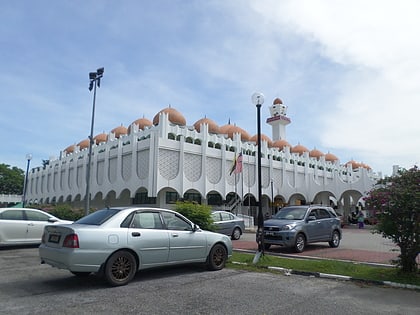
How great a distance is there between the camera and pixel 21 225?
12.5m

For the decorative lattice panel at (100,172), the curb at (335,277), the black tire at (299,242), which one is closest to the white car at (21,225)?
the curb at (335,277)

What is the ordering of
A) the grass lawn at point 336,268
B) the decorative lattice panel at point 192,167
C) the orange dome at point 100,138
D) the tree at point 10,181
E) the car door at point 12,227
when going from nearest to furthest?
the grass lawn at point 336,268
the car door at point 12,227
the decorative lattice panel at point 192,167
the orange dome at point 100,138
the tree at point 10,181

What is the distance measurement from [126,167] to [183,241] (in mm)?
28049

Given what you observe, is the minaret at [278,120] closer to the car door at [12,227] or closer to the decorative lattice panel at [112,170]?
the decorative lattice panel at [112,170]

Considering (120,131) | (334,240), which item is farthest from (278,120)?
(334,240)

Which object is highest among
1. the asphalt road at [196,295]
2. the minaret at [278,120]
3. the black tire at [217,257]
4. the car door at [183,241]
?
the minaret at [278,120]

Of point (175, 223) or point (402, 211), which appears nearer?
point (402, 211)

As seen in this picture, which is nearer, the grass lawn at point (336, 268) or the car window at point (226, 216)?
the grass lawn at point (336, 268)

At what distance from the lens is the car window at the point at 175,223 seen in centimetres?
779

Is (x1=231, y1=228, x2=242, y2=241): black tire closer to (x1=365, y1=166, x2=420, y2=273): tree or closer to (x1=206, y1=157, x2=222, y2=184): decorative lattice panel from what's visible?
(x1=365, y1=166, x2=420, y2=273): tree

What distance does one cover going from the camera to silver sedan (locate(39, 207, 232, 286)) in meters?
6.29

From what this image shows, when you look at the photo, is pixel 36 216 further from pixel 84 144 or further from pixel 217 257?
pixel 84 144

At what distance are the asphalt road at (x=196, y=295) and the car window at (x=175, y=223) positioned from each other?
3.41 feet

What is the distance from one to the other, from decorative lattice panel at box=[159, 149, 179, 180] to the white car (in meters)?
18.6
